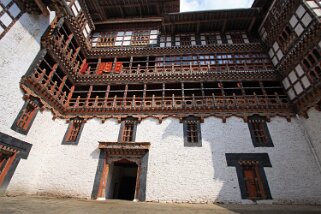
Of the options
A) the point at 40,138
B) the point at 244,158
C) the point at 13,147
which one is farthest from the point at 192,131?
the point at 13,147

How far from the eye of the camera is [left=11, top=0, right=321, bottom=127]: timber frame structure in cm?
1323

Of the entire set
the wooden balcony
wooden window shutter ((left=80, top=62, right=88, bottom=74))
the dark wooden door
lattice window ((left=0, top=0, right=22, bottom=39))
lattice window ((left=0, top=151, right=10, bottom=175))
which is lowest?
the dark wooden door

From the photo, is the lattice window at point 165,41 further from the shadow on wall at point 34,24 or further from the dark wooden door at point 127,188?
the dark wooden door at point 127,188

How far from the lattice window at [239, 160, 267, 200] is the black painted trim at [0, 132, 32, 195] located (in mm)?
13640

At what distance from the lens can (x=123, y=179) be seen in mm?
15438

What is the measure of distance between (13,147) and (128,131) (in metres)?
6.94

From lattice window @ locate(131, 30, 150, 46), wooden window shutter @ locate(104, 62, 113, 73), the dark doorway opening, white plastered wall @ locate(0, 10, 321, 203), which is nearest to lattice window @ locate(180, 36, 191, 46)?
lattice window @ locate(131, 30, 150, 46)

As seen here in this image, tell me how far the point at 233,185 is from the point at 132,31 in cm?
1882

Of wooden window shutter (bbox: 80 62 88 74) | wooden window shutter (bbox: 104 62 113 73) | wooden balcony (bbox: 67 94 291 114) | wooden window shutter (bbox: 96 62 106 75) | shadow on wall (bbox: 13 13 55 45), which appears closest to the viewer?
shadow on wall (bbox: 13 13 55 45)

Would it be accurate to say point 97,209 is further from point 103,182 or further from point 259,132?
point 259,132

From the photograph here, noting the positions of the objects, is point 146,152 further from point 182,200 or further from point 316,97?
point 316,97

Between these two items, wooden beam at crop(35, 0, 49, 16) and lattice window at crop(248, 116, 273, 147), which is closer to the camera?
wooden beam at crop(35, 0, 49, 16)

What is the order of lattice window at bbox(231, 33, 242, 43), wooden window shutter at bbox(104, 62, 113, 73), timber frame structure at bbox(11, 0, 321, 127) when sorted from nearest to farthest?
timber frame structure at bbox(11, 0, 321, 127) → wooden window shutter at bbox(104, 62, 113, 73) → lattice window at bbox(231, 33, 242, 43)

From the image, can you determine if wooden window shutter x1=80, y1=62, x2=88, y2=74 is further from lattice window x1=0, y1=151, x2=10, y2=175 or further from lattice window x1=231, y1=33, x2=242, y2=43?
lattice window x1=231, y1=33, x2=242, y2=43
